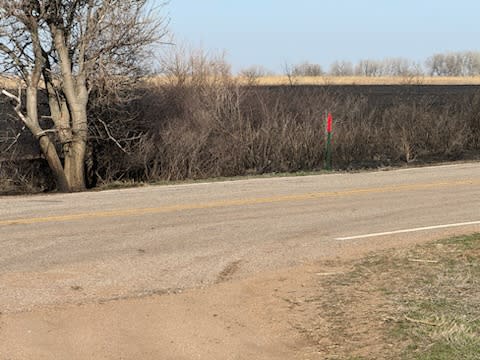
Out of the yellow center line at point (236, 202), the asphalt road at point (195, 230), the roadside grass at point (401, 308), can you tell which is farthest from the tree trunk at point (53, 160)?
the roadside grass at point (401, 308)

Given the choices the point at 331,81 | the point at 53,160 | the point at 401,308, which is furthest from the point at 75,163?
the point at 331,81

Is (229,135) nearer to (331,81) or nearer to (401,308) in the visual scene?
(401,308)

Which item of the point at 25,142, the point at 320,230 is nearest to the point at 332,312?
the point at 320,230

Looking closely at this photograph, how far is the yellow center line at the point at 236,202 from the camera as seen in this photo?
1034cm

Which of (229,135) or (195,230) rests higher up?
(229,135)

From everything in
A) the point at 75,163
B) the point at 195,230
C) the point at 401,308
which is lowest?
the point at 401,308

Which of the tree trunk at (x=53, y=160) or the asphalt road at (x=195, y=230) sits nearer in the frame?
the asphalt road at (x=195, y=230)

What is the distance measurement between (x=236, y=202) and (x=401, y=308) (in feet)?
21.4

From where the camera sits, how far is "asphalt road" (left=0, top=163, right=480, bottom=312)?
22.8 ft

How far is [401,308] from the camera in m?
5.62

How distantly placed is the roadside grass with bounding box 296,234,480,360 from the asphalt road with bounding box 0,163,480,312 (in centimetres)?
100

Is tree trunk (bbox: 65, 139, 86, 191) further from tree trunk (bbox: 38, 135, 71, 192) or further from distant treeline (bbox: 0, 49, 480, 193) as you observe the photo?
distant treeline (bbox: 0, 49, 480, 193)

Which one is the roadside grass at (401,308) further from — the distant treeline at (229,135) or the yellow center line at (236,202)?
the distant treeline at (229,135)

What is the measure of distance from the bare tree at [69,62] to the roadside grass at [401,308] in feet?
43.4
